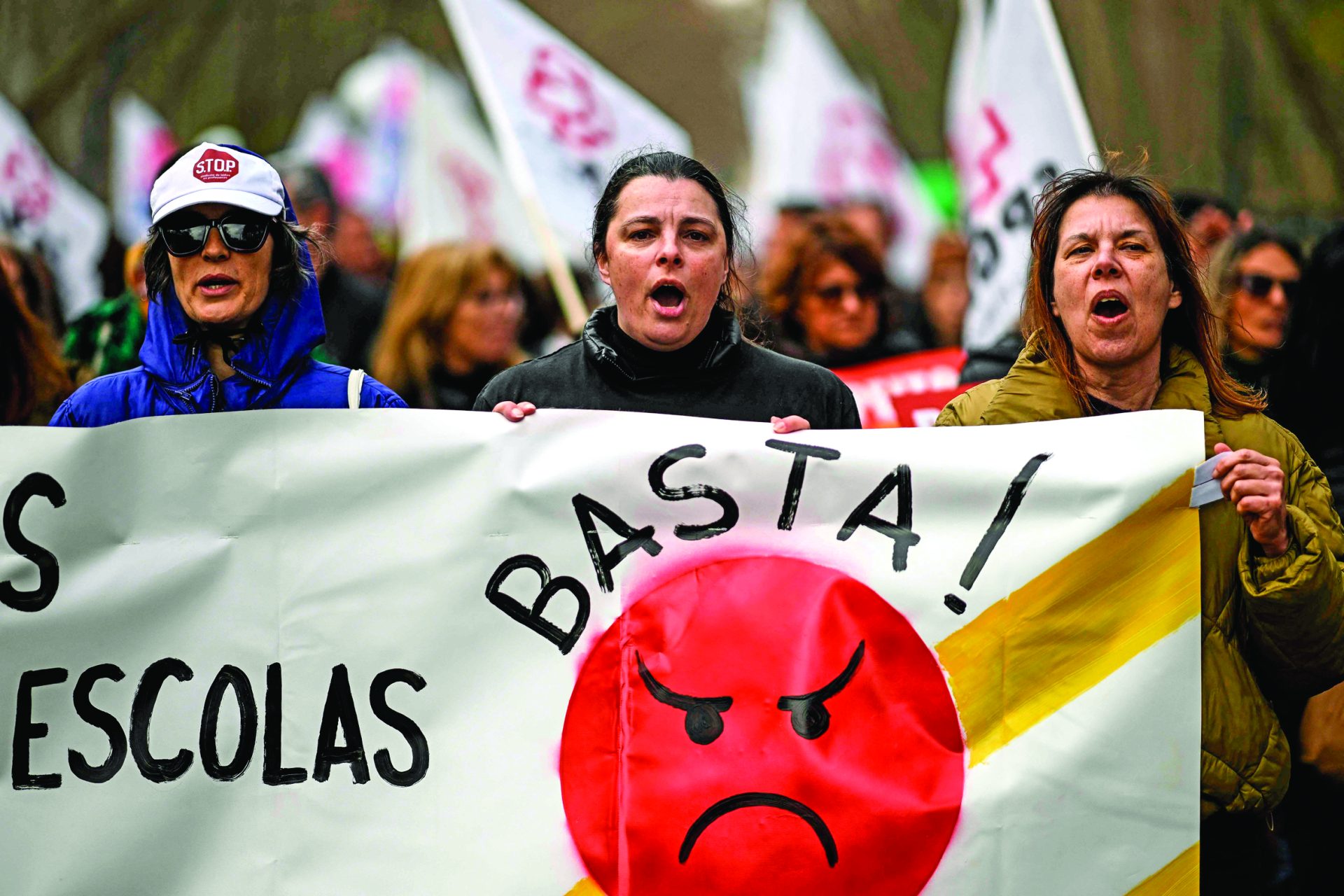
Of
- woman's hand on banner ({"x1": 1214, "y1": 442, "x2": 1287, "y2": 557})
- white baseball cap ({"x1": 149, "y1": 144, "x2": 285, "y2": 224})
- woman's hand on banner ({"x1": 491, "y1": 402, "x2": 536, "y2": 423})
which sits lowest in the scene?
woman's hand on banner ({"x1": 1214, "y1": 442, "x2": 1287, "y2": 557})

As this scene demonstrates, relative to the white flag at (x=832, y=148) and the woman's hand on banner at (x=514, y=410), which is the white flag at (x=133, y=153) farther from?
the woman's hand on banner at (x=514, y=410)

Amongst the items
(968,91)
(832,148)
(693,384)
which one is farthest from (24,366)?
(832,148)

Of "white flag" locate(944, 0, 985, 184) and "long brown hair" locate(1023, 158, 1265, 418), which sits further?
"white flag" locate(944, 0, 985, 184)

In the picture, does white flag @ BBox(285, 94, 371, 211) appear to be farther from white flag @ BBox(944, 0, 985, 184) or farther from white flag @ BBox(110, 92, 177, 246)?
white flag @ BBox(944, 0, 985, 184)

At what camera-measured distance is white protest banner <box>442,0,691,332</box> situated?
5.75m

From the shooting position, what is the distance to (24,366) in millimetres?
4312

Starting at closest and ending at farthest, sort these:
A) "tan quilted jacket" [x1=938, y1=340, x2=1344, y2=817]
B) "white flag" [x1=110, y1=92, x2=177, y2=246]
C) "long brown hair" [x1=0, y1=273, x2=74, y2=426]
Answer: "tan quilted jacket" [x1=938, y1=340, x2=1344, y2=817] → "long brown hair" [x1=0, y1=273, x2=74, y2=426] → "white flag" [x1=110, y1=92, x2=177, y2=246]

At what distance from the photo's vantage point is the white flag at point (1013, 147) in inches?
211

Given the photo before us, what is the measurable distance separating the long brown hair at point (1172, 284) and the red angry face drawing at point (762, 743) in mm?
575

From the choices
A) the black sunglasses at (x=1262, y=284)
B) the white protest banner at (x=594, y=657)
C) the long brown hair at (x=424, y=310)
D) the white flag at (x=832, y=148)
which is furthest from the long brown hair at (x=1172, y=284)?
the white flag at (x=832, y=148)

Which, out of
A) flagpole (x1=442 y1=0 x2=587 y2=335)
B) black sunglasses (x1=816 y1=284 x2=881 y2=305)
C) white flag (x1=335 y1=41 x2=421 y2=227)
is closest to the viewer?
black sunglasses (x1=816 y1=284 x2=881 y2=305)

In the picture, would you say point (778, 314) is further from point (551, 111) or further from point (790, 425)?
point (790, 425)

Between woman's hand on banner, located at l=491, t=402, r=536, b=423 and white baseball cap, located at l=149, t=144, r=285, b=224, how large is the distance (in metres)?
0.54

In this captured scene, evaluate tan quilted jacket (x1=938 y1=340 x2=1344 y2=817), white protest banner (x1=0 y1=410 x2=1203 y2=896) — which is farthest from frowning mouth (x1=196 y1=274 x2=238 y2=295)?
tan quilted jacket (x1=938 y1=340 x2=1344 y2=817)
